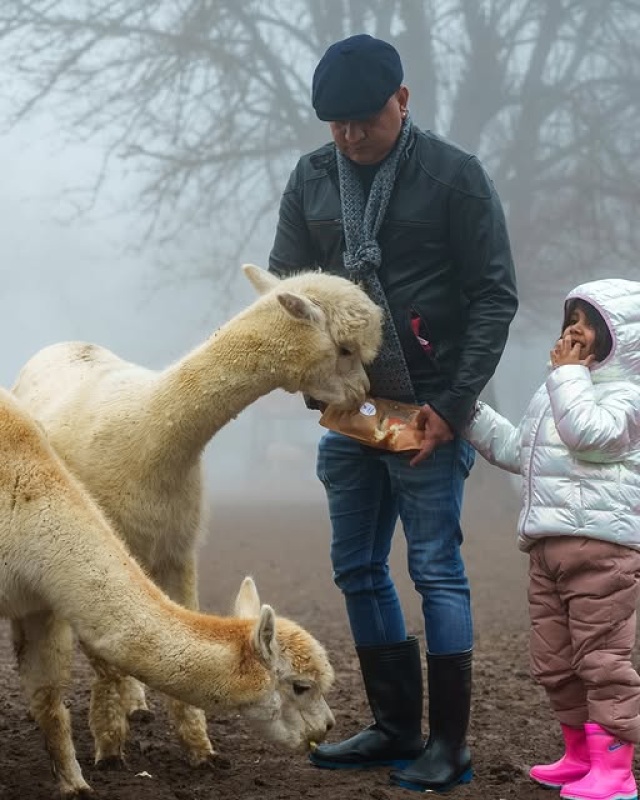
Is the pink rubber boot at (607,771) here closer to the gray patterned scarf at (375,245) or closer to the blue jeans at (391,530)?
the blue jeans at (391,530)

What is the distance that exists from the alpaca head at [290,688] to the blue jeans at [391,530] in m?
0.67

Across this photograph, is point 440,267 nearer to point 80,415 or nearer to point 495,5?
point 80,415

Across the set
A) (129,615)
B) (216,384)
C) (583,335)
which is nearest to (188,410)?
(216,384)

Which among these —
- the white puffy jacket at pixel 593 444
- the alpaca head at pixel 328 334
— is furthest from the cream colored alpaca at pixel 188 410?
the white puffy jacket at pixel 593 444

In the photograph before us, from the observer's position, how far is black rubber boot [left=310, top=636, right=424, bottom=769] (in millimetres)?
4453

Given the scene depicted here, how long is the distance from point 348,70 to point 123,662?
2161 millimetres

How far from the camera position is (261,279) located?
4.47 m

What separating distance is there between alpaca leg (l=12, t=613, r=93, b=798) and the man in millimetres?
1080

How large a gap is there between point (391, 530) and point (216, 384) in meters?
0.97

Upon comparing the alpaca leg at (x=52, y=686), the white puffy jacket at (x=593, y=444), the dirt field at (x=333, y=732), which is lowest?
the dirt field at (x=333, y=732)

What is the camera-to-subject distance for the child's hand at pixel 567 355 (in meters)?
3.97

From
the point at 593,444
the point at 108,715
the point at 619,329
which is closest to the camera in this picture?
the point at 593,444

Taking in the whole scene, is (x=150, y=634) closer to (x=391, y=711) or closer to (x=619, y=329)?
(x=391, y=711)

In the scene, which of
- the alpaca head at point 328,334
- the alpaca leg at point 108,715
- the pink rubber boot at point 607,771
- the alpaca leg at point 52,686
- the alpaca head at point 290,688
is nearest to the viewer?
the alpaca head at point 290,688
